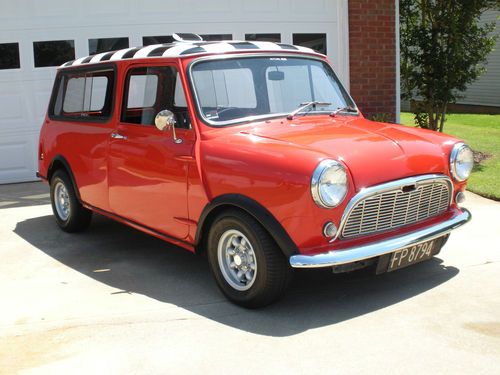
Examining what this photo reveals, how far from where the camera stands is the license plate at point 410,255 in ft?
13.8

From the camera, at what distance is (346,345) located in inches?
146

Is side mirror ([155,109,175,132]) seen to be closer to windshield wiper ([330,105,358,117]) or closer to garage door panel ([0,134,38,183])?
windshield wiper ([330,105,358,117])

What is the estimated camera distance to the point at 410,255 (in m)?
4.32

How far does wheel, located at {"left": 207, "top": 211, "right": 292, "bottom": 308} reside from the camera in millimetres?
4066

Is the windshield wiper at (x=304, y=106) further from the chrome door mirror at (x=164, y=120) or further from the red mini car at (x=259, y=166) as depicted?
the chrome door mirror at (x=164, y=120)

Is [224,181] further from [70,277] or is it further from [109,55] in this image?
[109,55]

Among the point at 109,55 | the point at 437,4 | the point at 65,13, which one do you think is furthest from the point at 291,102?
the point at 437,4

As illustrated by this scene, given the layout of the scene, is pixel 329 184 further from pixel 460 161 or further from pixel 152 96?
pixel 152 96

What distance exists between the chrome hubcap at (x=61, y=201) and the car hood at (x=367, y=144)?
112 inches

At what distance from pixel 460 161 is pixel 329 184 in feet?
4.24

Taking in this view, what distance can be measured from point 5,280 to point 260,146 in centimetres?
251

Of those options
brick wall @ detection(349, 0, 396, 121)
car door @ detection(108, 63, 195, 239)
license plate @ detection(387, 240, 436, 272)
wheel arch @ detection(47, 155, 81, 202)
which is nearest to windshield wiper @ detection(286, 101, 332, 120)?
car door @ detection(108, 63, 195, 239)

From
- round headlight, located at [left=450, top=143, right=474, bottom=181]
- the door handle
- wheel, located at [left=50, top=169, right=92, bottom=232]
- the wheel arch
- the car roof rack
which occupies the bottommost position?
wheel, located at [left=50, top=169, right=92, bottom=232]

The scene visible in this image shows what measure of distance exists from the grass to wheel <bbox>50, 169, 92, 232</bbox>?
476 cm
